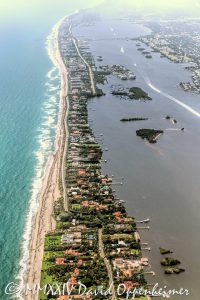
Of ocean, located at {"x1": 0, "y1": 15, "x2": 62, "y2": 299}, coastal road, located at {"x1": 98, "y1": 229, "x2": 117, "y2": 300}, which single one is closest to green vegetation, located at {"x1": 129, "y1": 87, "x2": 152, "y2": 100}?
ocean, located at {"x1": 0, "y1": 15, "x2": 62, "y2": 299}

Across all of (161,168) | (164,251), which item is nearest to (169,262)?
(164,251)

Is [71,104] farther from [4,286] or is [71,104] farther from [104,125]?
[4,286]

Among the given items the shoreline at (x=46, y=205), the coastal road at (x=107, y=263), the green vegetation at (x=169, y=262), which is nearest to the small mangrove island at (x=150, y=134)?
the shoreline at (x=46, y=205)

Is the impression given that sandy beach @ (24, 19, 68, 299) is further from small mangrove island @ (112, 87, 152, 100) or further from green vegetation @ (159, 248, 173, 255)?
small mangrove island @ (112, 87, 152, 100)

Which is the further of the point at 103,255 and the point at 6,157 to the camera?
the point at 6,157

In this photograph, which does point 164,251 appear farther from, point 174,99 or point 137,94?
point 137,94

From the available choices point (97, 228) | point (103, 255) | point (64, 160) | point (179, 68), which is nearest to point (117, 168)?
point (64, 160)
